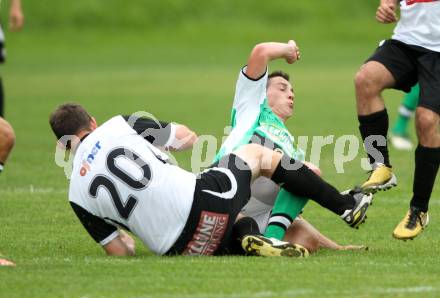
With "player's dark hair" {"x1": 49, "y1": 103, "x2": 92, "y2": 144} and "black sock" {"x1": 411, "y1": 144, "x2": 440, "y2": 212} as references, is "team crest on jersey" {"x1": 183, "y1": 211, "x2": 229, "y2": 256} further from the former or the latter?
"black sock" {"x1": 411, "y1": 144, "x2": 440, "y2": 212}

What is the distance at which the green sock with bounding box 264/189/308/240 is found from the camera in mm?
8031

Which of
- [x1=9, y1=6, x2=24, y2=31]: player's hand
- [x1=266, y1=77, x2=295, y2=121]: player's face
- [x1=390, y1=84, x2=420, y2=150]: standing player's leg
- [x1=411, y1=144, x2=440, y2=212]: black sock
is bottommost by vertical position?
[x1=390, y1=84, x2=420, y2=150]: standing player's leg

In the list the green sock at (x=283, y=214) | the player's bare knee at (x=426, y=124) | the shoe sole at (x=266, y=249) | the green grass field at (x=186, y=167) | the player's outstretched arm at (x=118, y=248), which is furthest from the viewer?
the player's bare knee at (x=426, y=124)

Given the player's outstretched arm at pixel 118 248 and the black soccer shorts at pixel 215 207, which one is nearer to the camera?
the black soccer shorts at pixel 215 207

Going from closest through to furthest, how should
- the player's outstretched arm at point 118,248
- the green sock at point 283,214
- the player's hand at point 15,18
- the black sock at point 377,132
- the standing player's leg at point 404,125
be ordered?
1. the player's outstretched arm at point 118,248
2. the green sock at point 283,214
3. the black sock at point 377,132
4. the player's hand at point 15,18
5. the standing player's leg at point 404,125

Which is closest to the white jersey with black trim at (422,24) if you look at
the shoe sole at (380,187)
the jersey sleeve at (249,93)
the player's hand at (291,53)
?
the player's hand at (291,53)

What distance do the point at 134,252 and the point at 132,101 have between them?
14911 millimetres

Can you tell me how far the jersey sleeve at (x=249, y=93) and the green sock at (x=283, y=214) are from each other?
673mm

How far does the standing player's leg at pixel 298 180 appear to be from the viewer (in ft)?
25.3

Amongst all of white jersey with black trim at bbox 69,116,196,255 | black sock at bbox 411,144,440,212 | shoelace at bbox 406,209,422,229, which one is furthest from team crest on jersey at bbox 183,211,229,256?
black sock at bbox 411,144,440,212

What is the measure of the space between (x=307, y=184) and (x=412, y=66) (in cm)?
143

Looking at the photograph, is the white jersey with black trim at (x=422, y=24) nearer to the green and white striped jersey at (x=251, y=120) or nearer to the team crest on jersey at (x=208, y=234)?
the green and white striped jersey at (x=251, y=120)

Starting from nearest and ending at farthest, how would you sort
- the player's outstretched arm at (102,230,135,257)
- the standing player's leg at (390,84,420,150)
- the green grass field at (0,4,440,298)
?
the green grass field at (0,4,440,298)
the player's outstretched arm at (102,230,135,257)
the standing player's leg at (390,84,420,150)

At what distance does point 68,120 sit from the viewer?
769 centimetres
